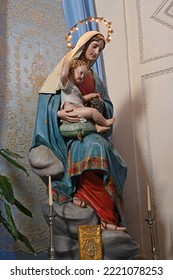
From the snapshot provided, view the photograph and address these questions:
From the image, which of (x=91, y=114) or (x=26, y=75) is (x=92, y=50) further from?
(x=26, y=75)

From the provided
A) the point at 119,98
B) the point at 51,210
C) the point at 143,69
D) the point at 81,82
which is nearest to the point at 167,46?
the point at 143,69

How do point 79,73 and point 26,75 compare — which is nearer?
point 79,73

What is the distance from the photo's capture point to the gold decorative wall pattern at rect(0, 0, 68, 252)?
2.39 m

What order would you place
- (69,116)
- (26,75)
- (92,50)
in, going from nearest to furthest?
(69,116) → (92,50) → (26,75)

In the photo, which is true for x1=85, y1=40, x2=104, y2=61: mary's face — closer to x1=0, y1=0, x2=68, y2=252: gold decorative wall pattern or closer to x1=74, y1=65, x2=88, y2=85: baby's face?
x1=74, y1=65, x2=88, y2=85: baby's face

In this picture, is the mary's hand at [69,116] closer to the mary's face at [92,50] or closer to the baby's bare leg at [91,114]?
the baby's bare leg at [91,114]

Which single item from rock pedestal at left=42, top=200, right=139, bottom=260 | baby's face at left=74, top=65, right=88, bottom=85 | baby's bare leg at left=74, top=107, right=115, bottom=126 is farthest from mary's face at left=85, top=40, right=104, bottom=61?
rock pedestal at left=42, top=200, right=139, bottom=260

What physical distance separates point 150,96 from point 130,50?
0.35 m

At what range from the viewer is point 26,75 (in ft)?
8.54

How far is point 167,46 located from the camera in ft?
9.16

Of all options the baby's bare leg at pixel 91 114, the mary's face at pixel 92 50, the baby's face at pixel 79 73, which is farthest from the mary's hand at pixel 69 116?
the mary's face at pixel 92 50

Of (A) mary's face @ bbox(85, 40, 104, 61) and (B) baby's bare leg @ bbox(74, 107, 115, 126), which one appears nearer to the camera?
(B) baby's bare leg @ bbox(74, 107, 115, 126)

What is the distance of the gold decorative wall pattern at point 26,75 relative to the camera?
239 centimetres

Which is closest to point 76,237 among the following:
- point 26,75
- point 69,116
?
point 69,116
